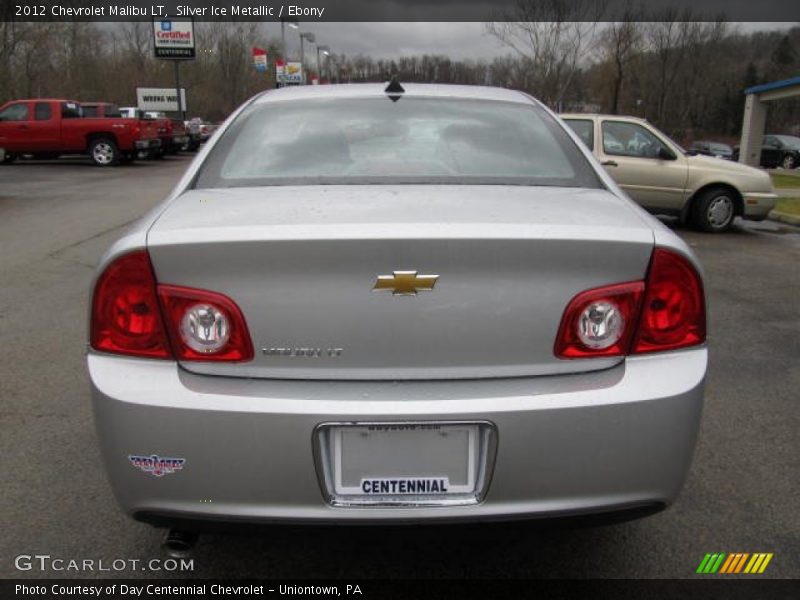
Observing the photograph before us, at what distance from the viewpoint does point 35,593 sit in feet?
7.44

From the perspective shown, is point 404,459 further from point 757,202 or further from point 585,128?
point 757,202

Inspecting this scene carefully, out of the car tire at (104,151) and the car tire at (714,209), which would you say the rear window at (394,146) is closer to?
the car tire at (714,209)

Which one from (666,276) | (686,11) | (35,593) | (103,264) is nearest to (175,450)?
(103,264)

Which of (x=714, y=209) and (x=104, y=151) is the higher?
(x=714, y=209)

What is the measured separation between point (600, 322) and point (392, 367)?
0.59m

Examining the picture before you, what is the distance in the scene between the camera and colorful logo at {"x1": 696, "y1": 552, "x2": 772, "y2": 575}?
7.91 ft

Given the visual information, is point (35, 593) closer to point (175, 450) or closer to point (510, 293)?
point (175, 450)

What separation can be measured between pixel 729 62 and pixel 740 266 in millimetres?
47952

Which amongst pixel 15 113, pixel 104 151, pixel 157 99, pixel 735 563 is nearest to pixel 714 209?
pixel 735 563

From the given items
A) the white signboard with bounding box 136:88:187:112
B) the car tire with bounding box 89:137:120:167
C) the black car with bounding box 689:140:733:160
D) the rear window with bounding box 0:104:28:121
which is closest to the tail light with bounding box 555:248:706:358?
the car tire with bounding box 89:137:120:167

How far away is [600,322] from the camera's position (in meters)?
1.91

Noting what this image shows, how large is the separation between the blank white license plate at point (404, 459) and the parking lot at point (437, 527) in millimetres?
116

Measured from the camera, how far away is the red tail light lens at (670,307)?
1.93 meters

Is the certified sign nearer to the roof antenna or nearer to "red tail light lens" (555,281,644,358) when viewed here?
the roof antenna
